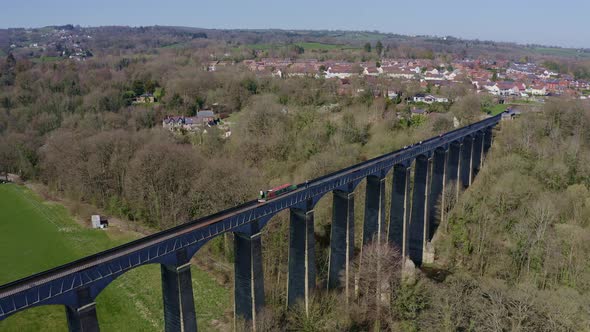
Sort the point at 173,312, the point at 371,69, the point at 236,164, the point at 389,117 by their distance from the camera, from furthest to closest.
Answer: the point at 371,69 → the point at 389,117 → the point at 236,164 → the point at 173,312

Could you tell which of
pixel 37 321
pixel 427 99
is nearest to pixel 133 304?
pixel 37 321

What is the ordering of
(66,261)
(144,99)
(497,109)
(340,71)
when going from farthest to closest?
1. (340,71)
2. (144,99)
3. (497,109)
4. (66,261)

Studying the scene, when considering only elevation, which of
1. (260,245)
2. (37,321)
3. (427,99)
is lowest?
(37,321)

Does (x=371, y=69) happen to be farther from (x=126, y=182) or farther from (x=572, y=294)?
(x=572, y=294)

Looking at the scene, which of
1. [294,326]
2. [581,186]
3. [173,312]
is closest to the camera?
[173,312]

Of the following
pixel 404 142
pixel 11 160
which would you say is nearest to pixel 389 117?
pixel 404 142

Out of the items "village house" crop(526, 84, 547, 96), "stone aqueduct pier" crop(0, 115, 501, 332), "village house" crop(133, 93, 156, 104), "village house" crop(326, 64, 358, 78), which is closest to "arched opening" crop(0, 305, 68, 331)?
"stone aqueduct pier" crop(0, 115, 501, 332)

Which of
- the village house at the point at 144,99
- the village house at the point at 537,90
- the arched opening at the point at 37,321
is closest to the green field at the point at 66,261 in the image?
the arched opening at the point at 37,321

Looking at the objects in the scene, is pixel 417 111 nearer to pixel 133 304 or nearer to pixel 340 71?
pixel 340 71
